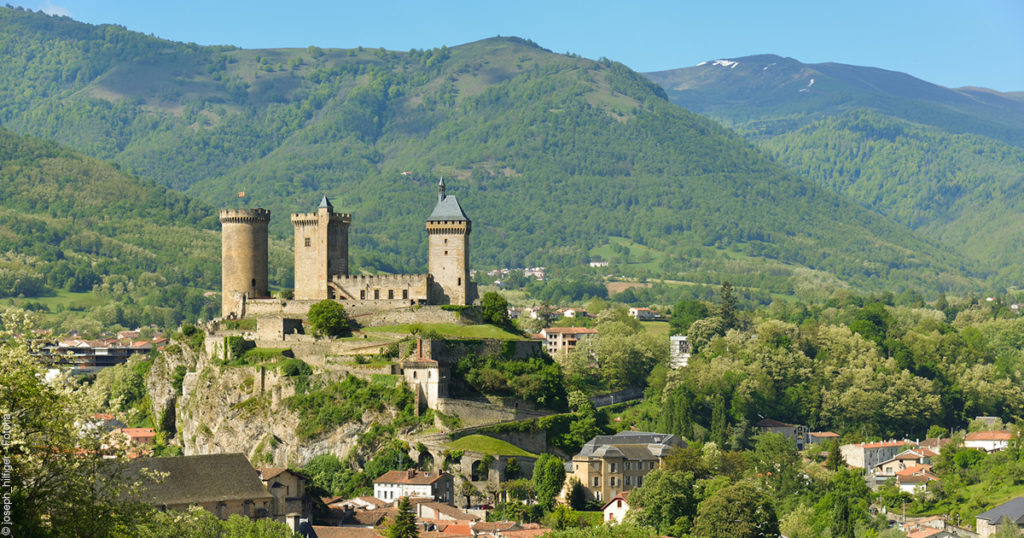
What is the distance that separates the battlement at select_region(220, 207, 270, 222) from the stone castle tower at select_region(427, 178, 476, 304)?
12.4 m

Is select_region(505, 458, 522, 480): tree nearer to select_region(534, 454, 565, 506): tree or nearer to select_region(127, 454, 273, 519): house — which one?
select_region(534, 454, 565, 506): tree

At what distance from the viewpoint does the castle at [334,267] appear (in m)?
98.2

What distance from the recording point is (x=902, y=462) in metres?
108

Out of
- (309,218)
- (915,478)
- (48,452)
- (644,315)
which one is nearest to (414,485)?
(309,218)

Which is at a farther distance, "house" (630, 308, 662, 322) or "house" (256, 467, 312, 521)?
"house" (630, 308, 662, 322)

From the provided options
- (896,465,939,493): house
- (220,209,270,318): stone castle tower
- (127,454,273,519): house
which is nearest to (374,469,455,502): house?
(127,454,273,519): house

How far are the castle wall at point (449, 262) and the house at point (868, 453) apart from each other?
3287cm

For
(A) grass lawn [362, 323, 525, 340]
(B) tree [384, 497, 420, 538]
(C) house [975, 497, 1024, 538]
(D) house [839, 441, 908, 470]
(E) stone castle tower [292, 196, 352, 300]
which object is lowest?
(D) house [839, 441, 908, 470]

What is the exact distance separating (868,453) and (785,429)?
791cm

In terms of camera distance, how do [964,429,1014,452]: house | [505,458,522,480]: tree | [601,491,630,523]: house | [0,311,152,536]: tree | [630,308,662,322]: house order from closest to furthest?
[0,311,152,536]: tree → [601,491,630,523]: house → [505,458,522,480]: tree → [964,429,1014,452]: house → [630,308,662,322]: house

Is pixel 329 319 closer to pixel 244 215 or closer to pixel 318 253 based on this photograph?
pixel 318 253

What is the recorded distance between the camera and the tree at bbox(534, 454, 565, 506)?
84.2m

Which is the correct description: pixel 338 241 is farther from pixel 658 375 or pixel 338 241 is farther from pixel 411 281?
pixel 658 375

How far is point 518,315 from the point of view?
181750 mm
